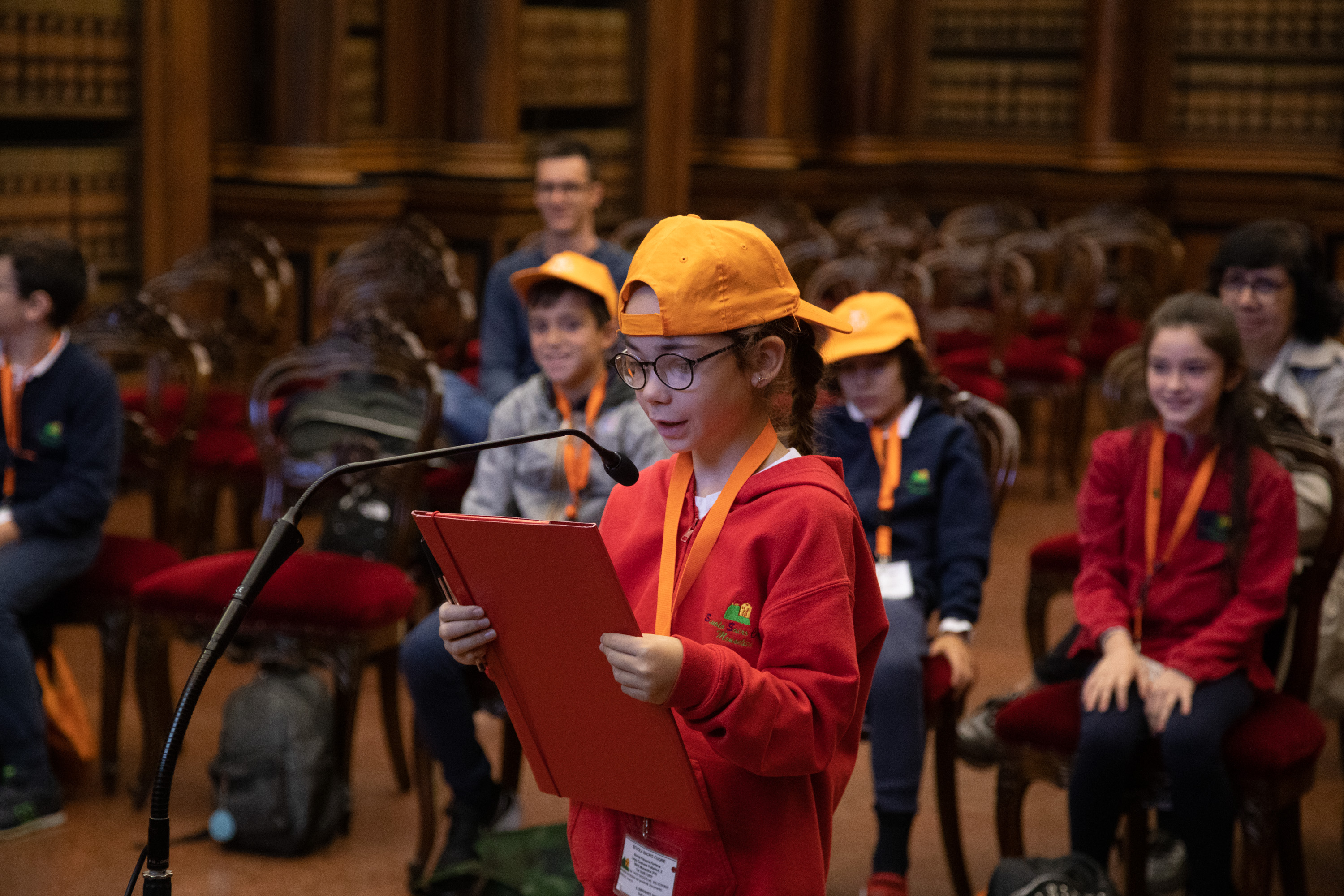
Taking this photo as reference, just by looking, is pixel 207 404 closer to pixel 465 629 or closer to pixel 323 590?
pixel 323 590

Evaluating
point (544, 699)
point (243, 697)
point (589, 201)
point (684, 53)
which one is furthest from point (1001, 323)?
point (544, 699)

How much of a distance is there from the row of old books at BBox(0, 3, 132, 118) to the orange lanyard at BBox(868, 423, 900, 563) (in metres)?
3.84

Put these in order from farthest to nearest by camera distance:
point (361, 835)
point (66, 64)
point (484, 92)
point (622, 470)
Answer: point (484, 92) < point (66, 64) < point (361, 835) < point (622, 470)

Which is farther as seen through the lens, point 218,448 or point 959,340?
point 959,340

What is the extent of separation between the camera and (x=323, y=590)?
3.08 meters

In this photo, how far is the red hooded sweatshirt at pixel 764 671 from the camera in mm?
1379

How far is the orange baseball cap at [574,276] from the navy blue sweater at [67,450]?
0.97 meters

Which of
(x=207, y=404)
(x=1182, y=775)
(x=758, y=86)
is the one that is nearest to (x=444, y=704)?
(x=1182, y=775)

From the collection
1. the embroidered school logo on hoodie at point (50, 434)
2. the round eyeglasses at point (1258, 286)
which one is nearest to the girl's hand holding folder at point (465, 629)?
the embroidered school logo on hoodie at point (50, 434)

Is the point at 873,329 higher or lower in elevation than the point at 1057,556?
higher

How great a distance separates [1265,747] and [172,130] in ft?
16.2

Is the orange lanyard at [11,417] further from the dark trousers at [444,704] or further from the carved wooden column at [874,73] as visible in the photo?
the carved wooden column at [874,73]

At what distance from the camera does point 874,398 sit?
294cm

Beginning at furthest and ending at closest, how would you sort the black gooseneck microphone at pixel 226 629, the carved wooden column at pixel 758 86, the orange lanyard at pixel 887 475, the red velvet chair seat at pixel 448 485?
the carved wooden column at pixel 758 86 → the red velvet chair seat at pixel 448 485 → the orange lanyard at pixel 887 475 → the black gooseneck microphone at pixel 226 629
